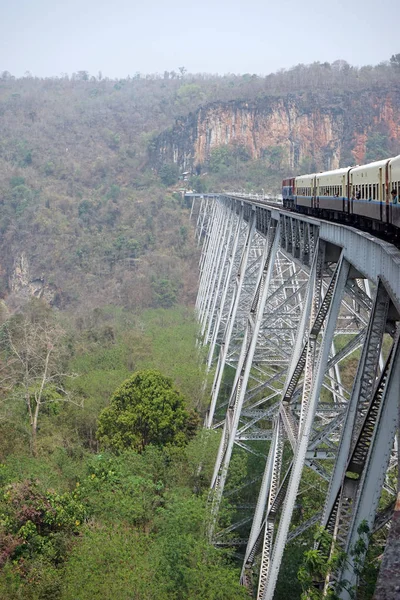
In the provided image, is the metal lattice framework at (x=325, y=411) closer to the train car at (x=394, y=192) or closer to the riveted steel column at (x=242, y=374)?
the riveted steel column at (x=242, y=374)

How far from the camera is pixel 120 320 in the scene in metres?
52.4

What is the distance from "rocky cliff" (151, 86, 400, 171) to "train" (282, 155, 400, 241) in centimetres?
7880

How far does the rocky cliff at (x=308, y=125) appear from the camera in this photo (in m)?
99.6

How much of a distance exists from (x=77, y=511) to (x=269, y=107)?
8675cm

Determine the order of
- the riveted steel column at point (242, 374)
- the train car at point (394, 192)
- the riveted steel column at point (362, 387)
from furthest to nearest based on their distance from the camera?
the riveted steel column at point (242, 374) < the train car at point (394, 192) < the riveted steel column at point (362, 387)

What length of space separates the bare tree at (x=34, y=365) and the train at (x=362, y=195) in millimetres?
11619

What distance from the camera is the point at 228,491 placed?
19.3 metres

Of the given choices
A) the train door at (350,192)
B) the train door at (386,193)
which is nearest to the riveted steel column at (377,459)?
the train door at (386,193)

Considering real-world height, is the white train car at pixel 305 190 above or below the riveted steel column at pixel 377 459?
above

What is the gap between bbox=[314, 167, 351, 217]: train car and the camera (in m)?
16.7

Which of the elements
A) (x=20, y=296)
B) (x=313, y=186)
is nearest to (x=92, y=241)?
(x=20, y=296)

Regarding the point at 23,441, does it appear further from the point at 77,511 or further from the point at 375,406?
the point at 375,406

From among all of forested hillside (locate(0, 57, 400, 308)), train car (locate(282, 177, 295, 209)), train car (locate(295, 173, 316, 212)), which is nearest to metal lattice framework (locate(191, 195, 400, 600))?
train car (locate(295, 173, 316, 212))

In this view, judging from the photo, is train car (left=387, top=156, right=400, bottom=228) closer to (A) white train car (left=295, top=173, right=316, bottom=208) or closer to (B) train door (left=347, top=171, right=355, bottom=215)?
(B) train door (left=347, top=171, right=355, bottom=215)
